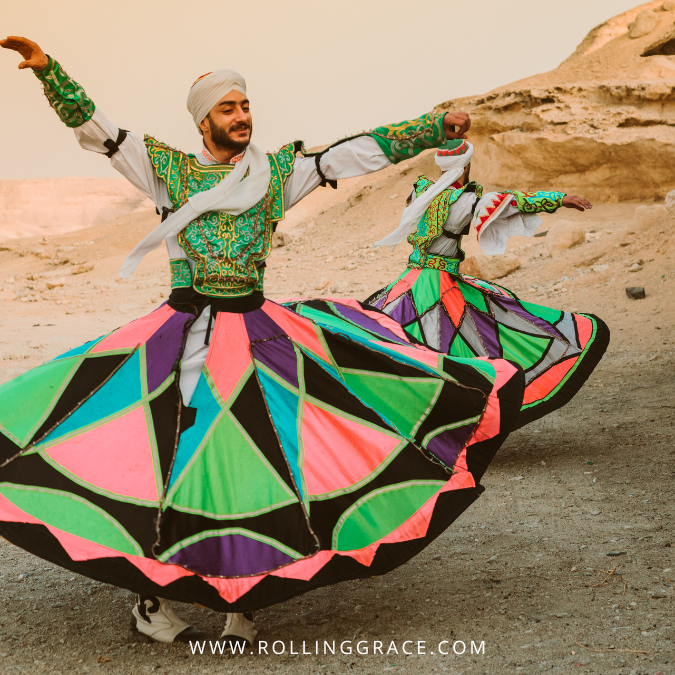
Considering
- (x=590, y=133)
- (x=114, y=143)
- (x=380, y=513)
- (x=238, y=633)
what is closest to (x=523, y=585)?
(x=380, y=513)

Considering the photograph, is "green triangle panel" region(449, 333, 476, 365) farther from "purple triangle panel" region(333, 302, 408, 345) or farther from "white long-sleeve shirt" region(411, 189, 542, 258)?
"purple triangle panel" region(333, 302, 408, 345)

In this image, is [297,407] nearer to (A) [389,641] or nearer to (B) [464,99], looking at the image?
(A) [389,641]

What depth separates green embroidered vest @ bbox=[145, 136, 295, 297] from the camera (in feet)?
8.78

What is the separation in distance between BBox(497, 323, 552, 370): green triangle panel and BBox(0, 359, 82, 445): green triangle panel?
9.38ft

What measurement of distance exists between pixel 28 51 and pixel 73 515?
1.52 m

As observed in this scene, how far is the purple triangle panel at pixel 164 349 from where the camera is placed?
2.53 metres

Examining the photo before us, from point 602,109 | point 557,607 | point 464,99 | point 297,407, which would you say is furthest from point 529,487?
point 464,99

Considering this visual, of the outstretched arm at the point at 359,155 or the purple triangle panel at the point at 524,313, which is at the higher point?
the outstretched arm at the point at 359,155

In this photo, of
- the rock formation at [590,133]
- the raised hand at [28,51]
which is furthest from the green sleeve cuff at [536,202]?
the rock formation at [590,133]

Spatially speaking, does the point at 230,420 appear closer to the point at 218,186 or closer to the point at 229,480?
the point at 229,480

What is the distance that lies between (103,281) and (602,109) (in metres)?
11.0

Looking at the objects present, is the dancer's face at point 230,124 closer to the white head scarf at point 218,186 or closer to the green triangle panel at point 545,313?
the white head scarf at point 218,186

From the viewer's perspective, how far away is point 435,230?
477 cm

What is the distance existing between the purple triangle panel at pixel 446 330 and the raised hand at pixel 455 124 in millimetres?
1919
